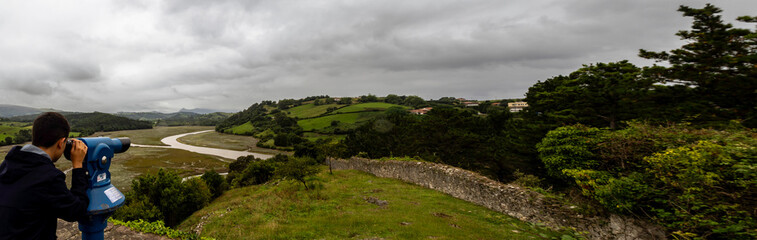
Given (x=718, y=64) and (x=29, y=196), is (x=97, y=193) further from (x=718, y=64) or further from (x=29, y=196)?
(x=718, y=64)

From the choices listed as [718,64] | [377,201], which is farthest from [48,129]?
[718,64]

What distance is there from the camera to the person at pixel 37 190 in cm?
214

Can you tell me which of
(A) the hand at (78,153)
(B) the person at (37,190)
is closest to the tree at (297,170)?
(A) the hand at (78,153)

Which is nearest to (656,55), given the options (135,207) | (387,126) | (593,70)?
(593,70)

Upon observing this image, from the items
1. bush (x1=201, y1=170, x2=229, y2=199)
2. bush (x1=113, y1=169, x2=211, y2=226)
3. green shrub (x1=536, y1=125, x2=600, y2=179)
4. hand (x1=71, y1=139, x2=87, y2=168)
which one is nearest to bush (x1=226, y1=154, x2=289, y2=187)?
bush (x1=201, y1=170, x2=229, y2=199)

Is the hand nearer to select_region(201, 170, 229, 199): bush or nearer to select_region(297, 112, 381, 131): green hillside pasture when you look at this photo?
select_region(201, 170, 229, 199): bush

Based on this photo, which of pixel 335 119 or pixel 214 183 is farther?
pixel 335 119

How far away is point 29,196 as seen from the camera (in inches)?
85.3

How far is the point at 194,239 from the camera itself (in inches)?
165

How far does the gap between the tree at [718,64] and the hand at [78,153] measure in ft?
55.4

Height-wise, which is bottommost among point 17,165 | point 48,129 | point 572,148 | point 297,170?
point 297,170

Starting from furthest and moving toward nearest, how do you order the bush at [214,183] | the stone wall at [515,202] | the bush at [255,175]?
1. the bush at [255,175]
2. the bush at [214,183]
3. the stone wall at [515,202]

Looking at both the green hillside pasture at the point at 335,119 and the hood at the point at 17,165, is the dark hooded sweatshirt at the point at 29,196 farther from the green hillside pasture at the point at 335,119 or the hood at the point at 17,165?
the green hillside pasture at the point at 335,119

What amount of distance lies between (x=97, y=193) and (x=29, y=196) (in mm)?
553
